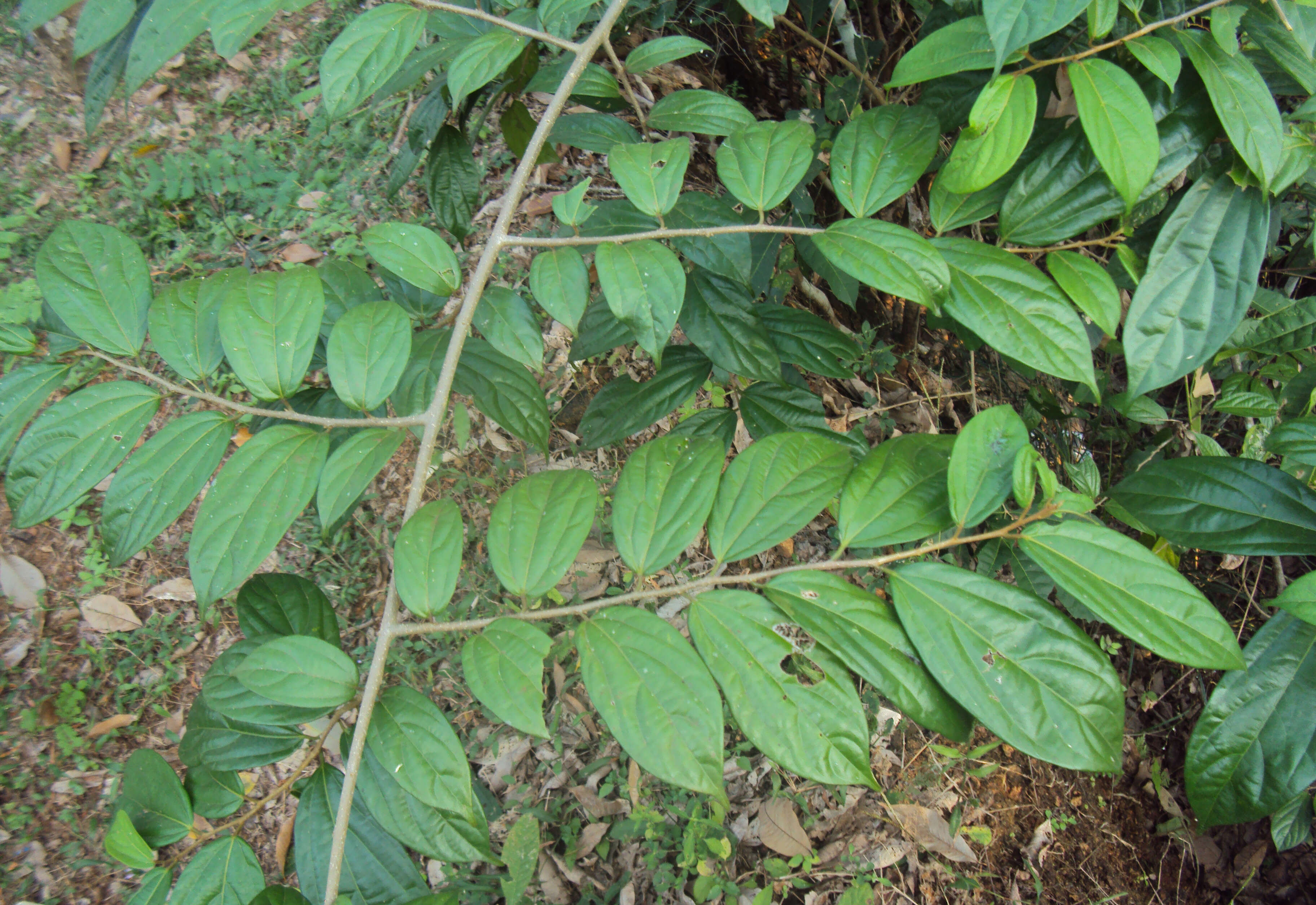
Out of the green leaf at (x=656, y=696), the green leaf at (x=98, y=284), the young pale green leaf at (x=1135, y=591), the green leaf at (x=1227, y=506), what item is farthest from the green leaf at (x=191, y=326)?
the green leaf at (x=1227, y=506)

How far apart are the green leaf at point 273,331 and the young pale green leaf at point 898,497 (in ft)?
2.08

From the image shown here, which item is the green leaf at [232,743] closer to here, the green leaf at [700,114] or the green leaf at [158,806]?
the green leaf at [158,806]

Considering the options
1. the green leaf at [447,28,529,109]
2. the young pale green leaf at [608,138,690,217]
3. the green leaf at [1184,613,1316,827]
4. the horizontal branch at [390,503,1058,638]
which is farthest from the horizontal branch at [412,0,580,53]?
the green leaf at [1184,613,1316,827]

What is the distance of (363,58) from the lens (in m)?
0.85

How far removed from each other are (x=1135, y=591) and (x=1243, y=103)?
1.89ft

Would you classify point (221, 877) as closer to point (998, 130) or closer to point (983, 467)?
point (983, 467)

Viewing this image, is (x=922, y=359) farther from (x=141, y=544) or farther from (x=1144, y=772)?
(x=141, y=544)

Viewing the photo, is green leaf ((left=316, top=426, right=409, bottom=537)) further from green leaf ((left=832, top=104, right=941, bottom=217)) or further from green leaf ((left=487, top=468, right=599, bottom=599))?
green leaf ((left=832, top=104, right=941, bottom=217))

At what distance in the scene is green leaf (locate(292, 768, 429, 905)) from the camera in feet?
2.72

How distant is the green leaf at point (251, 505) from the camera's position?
0.74m

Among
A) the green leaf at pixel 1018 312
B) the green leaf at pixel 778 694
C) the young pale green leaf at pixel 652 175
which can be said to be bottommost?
the green leaf at pixel 778 694

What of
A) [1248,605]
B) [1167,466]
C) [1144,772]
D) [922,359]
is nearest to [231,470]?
[1167,466]

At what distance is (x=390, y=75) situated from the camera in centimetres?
87

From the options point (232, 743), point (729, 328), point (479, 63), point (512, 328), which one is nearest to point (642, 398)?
point (729, 328)
